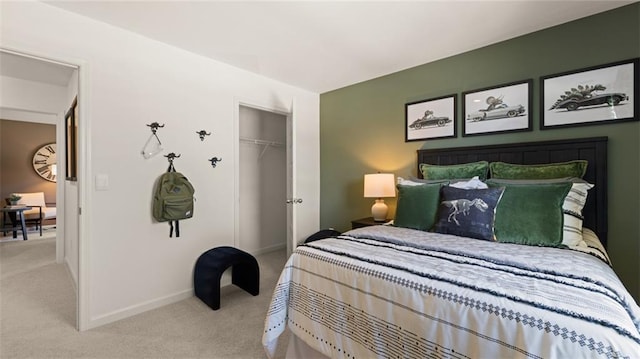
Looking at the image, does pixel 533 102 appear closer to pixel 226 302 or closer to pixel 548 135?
pixel 548 135

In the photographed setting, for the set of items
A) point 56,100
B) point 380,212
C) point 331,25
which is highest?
point 331,25

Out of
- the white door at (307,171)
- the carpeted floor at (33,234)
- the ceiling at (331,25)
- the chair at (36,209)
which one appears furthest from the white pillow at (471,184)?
the chair at (36,209)

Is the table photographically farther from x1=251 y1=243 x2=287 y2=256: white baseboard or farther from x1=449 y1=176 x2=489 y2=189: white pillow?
x1=449 y1=176 x2=489 y2=189: white pillow

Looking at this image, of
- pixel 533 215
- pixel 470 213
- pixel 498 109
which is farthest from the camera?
pixel 498 109

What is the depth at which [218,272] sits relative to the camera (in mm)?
2592

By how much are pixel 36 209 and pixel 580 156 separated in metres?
8.53

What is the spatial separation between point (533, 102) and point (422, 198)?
1.32 metres

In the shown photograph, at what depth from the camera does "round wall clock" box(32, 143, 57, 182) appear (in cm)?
628

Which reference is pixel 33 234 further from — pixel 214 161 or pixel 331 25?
pixel 331 25

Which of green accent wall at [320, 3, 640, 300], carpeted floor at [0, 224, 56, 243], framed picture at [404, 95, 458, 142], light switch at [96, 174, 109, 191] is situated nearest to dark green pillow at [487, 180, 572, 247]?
green accent wall at [320, 3, 640, 300]

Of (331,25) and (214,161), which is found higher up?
(331,25)

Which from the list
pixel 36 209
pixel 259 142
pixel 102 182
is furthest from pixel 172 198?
pixel 36 209

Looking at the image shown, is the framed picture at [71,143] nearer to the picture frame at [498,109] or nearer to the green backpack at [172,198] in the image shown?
the green backpack at [172,198]

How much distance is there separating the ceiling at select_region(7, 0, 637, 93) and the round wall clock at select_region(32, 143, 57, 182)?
19.2 feet
